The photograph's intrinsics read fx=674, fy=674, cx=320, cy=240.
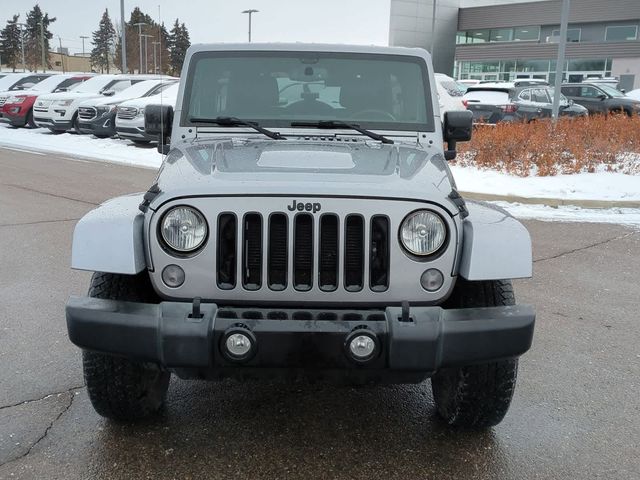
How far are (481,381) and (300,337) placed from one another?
97 centimetres

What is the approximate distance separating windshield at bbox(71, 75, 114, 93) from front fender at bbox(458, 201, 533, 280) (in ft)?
64.9

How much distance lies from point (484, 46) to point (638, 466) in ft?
210

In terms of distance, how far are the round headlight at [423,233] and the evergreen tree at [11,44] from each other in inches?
3760

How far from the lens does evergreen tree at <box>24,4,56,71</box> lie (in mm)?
85125

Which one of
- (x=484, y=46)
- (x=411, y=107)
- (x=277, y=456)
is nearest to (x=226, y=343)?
(x=277, y=456)

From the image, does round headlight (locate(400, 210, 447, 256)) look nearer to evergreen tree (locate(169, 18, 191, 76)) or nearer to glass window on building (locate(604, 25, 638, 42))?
evergreen tree (locate(169, 18, 191, 76))

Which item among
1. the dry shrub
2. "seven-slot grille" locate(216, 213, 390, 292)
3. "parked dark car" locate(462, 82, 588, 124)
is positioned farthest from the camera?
"parked dark car" locate(462, 82, 588, 124)

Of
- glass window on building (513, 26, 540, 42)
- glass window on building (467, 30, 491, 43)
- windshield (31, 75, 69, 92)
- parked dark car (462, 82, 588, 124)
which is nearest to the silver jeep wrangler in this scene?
parked dark car (462, 82, 588, 124)

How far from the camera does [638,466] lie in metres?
3.08

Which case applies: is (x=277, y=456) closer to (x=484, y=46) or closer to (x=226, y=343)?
(x=226, y=343)

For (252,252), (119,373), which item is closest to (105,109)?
(119,373)

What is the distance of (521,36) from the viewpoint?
206 feet

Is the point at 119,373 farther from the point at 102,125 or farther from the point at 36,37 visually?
the point at 36,37

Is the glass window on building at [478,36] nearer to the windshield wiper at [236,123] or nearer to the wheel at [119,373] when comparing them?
the windshield wiper at [236,123]
